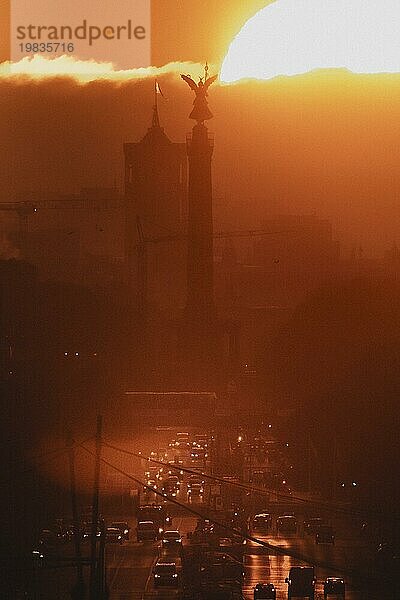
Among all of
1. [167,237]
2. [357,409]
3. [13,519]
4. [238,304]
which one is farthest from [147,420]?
[238,304]

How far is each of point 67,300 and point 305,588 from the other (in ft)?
216

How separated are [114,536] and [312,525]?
5162 mm

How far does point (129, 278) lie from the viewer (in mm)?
142625

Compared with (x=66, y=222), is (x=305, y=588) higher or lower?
lower

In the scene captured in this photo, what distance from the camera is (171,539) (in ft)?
120

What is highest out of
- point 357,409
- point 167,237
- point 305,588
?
point 167,237

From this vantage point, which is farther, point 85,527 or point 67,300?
point 67,300

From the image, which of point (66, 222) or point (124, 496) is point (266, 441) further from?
point (66, 222)

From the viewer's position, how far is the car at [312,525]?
3870 centimetres

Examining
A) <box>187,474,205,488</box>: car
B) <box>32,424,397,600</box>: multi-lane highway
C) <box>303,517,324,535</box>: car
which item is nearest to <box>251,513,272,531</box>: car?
<box>32,424,397,600</box>: multi-lane highway

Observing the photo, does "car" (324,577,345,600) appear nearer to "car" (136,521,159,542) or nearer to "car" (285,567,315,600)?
"car" (285,567,315,600)

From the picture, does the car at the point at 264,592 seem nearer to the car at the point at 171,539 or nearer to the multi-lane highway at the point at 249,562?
the multi-lane highway at the point at 249,562

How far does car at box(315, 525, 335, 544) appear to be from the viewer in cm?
3653

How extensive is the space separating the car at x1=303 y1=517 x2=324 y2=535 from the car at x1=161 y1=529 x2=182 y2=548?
3380 mm
